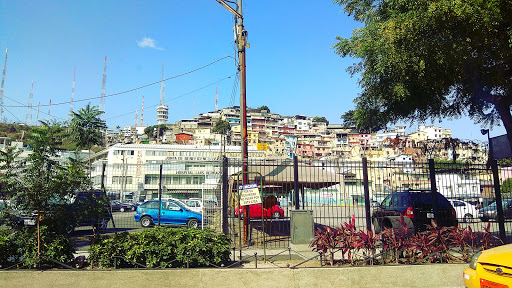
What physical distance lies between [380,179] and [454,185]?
2.03 m

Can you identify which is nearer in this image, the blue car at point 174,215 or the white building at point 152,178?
the white building at point 152,178

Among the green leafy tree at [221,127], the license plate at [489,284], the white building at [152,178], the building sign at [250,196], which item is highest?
the green leafy tree at [221,127]

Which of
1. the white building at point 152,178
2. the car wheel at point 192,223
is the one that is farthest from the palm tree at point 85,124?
the car wheel at point 192,223

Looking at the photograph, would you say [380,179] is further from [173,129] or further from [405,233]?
[173,129]

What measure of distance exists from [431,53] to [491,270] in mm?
5568

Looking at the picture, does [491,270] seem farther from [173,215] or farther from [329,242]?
[173,215]

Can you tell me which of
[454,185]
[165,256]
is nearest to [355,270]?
[165,256]

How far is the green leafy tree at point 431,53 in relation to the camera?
8.54 meters

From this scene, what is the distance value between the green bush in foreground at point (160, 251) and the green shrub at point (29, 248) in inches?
24.6

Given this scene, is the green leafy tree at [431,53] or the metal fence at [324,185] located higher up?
the green leafy tree at [431,53]

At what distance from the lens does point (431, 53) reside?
9.14 m

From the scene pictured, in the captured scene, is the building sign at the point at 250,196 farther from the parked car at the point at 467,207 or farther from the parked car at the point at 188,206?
the parked car at the point at 188,206

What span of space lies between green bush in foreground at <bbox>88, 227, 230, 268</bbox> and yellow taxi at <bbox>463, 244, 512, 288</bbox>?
454 centimetres

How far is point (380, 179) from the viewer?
36.3ft
